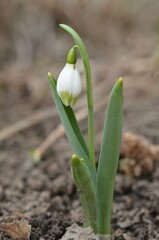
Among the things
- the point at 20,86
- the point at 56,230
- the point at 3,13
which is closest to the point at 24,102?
the point at 20,86

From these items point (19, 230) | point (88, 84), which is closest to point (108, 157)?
point (88, 84)

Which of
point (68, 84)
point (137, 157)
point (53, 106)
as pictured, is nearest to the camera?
point (68, 84)

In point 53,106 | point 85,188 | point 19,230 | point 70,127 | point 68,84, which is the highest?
point 53,106

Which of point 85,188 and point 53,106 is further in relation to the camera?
point 53,106

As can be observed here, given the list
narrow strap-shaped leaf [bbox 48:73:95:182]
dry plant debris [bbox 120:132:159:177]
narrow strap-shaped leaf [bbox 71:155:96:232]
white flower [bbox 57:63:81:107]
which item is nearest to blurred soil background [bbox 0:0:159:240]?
dry plant debris [bbox 120:132:159:177]

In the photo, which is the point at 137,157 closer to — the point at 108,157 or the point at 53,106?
the point at 108,157

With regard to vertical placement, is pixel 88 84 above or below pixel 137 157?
below
